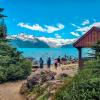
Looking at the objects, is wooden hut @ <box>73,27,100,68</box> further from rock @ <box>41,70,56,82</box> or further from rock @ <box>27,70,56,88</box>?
rock @ <box>27,70,56,88</box>

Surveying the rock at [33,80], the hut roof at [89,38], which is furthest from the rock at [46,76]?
the hut roof at [89,38]

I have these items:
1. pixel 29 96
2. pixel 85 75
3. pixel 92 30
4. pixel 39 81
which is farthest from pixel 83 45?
pixel 85 75

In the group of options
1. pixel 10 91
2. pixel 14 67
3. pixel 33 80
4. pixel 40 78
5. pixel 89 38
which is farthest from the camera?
pixel 14 67

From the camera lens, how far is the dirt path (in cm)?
3693

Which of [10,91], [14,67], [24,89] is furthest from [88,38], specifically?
[14,67]

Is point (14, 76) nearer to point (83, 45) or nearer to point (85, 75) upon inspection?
point (83, 45)

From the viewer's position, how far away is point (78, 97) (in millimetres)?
23422

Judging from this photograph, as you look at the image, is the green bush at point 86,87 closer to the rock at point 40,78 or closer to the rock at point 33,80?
the rock at point 40,78

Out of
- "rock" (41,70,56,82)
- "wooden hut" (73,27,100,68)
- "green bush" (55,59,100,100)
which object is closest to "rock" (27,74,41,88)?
"rock" (41,70,56,82)

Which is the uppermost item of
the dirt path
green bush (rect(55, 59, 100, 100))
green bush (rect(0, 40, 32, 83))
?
green bush (rect(0, 40, 32, 83))

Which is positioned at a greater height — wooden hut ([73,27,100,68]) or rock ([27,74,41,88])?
wooden hut ([73,27,100,68])

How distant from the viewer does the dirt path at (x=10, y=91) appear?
36931 mm

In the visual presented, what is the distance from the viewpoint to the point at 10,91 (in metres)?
40.2

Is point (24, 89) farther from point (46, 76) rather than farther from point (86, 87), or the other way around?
point (86, 87)
